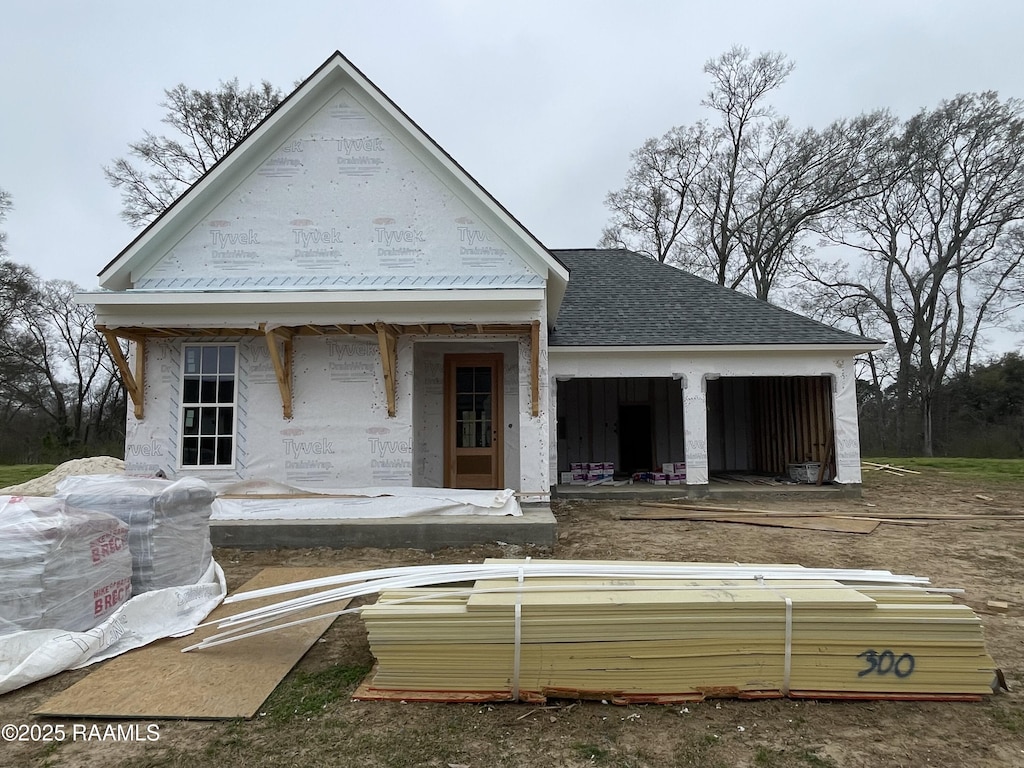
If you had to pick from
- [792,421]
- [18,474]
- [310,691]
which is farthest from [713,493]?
[18,474]

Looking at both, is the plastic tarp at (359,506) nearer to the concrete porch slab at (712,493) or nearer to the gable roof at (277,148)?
the gable roof at (277,148)

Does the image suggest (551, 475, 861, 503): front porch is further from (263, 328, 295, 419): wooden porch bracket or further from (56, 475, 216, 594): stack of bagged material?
(56, 475, 216, 594): stack of bagged material

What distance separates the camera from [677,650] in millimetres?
3451

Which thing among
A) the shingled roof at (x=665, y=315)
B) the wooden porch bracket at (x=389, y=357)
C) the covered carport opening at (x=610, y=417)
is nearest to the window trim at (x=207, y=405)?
the wooden porch bracket at (x=389, y=357)

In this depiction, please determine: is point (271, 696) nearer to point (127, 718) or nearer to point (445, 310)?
point (127, 718)

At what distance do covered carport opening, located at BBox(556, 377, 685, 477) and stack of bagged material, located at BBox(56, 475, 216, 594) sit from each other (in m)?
10.9

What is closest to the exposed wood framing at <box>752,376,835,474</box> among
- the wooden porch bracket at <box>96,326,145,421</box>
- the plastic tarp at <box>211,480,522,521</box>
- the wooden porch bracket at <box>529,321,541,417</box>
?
the wooden porch bracket at <box>529,321,541,417</box>

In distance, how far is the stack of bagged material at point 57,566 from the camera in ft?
12.3

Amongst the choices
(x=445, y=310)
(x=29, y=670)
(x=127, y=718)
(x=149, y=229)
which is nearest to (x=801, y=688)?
(x=127, y=718)

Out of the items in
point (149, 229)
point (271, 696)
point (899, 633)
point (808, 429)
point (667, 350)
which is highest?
point (149, 229)

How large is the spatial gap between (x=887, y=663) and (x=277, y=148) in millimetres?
9900

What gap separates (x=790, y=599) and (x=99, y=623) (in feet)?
15.3

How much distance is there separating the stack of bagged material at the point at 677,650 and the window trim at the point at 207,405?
6576 mm

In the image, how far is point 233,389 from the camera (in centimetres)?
922
